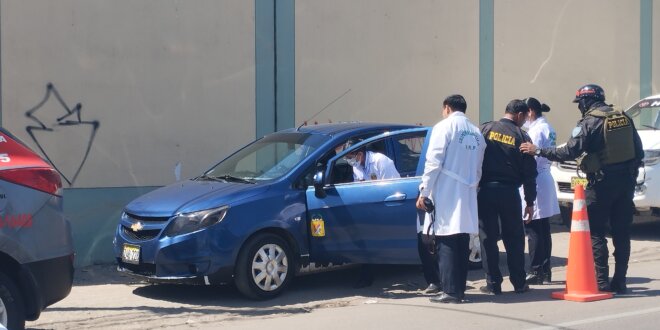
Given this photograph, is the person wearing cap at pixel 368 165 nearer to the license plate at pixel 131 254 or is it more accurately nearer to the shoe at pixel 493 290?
the shoe at pixel 493 290

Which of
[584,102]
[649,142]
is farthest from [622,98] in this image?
[584,102]

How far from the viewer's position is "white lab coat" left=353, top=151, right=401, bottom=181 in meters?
9.14

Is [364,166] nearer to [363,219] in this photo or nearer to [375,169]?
[375,169]

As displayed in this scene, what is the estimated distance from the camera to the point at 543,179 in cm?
945

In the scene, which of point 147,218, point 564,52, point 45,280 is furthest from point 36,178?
point 564,52

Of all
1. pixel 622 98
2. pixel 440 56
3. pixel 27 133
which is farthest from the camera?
pixel 622 98

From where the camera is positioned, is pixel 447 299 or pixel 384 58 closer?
pixel 447 299

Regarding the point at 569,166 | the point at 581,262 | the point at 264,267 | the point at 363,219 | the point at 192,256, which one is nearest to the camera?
the point at 192,256

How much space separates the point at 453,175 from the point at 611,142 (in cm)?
159

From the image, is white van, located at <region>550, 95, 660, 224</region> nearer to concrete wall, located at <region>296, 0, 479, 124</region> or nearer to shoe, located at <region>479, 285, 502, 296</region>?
concrete wall, located at <region>296, 0, 479, 124</region>

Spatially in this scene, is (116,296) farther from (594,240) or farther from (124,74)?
(594,240)

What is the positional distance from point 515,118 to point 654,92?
9.46 meters

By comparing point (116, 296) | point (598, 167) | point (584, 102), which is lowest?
point (116, 296)

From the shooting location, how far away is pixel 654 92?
17047 millimetres
